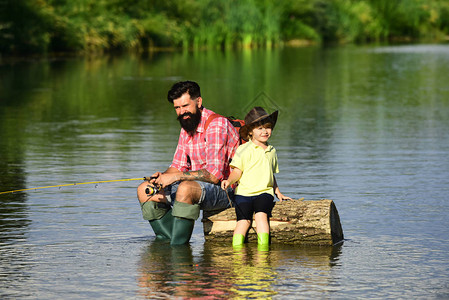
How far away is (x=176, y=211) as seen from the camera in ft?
24.5

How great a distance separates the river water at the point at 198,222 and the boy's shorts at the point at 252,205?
28 centimetres

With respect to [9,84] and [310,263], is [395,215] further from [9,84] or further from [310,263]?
[9,84]

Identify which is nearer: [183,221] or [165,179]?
[165,179]

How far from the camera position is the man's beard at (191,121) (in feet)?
24.6

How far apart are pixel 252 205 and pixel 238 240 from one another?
30cm

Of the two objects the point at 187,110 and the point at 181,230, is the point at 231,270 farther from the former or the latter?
the point at 187,110

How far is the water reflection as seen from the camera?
249 inches

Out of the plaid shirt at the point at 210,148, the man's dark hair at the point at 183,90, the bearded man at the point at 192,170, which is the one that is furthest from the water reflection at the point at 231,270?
the man's dark hair at the point at 183,90

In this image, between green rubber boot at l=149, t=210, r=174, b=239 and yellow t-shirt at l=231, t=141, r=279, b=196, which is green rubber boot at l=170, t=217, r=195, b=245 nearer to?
green rubber boot at l=149, t=210, r=174, b=239

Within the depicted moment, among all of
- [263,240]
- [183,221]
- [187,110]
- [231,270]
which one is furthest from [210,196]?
[231,270]

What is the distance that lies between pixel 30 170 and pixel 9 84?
1714 cm

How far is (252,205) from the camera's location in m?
7.50

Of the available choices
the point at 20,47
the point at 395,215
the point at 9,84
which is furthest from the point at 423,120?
the point at 20,47

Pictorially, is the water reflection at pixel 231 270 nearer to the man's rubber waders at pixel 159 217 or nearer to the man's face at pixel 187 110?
the man's rubber waders at pixel 159 217
